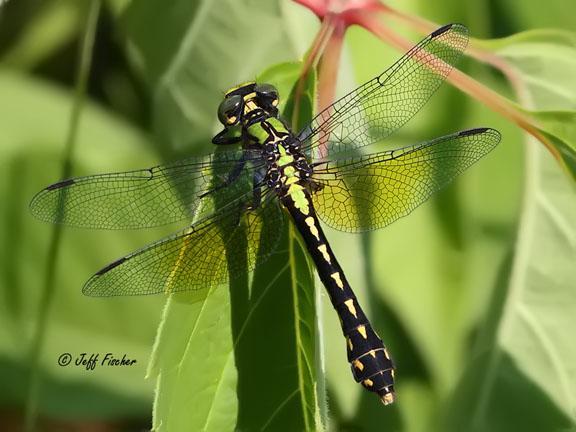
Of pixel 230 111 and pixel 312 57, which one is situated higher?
pixel 230 111

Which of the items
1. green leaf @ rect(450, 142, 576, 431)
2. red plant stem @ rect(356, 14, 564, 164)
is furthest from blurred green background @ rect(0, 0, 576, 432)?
red plant stem @ rect(356, 14, 564, 164)

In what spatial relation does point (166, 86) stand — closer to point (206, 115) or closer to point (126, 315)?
point (206, 115)

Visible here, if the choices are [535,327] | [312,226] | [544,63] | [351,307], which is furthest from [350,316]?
[544,63]

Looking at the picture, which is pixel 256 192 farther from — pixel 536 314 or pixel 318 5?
pixel 536 314

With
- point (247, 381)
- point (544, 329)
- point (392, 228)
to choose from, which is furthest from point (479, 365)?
point (247, 381)

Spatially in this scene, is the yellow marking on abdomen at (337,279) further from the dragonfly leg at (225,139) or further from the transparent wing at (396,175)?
the dragonfly leg at (225,139)

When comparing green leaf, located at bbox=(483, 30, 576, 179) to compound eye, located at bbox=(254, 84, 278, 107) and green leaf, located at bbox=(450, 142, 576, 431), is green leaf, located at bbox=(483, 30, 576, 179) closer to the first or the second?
green leaf, located at bbox=(450, 142, 576, 431)
